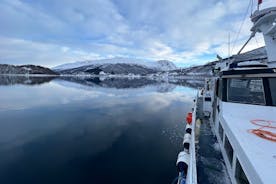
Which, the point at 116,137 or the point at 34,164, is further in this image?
the point at 116,137

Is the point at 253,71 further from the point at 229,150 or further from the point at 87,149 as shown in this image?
the point at 87,149

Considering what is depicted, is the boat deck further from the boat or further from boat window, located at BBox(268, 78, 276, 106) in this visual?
boat window, located at BBox(268, 78, 276, 106)

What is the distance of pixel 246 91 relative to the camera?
20.1ft

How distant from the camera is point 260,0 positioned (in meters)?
10.4

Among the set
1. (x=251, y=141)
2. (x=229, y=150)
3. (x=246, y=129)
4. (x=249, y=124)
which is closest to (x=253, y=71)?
(x=249, y=124)

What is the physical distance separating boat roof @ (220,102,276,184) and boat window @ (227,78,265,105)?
0.31 m

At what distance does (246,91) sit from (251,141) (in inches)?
117

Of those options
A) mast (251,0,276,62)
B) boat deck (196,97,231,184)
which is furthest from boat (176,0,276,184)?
mast (251,0,276,62)

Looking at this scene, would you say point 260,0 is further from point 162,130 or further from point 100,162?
point 100,162

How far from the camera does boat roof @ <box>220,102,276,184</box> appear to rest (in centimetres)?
281

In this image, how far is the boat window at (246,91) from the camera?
592 centimetres

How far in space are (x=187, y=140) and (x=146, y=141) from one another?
3.83m

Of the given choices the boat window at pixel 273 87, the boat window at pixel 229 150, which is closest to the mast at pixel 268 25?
the boat window at pixel 273 87

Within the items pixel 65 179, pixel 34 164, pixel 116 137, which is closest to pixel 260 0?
pixel 116 137
